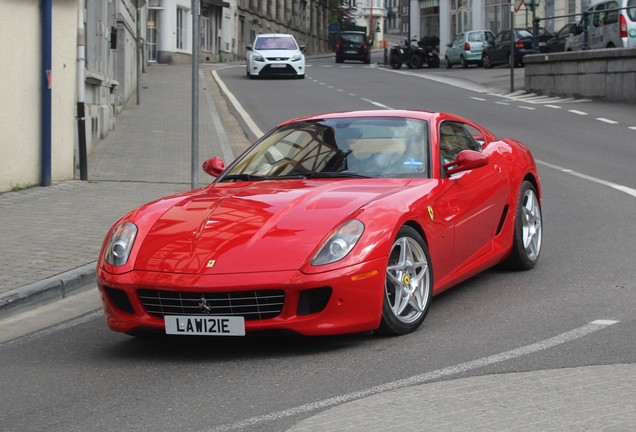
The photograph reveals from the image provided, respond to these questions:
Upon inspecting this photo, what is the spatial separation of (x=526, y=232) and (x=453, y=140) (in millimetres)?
1018

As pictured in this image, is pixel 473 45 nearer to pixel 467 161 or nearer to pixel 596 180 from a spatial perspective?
pixel 596 180

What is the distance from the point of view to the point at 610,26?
3278 centimetres

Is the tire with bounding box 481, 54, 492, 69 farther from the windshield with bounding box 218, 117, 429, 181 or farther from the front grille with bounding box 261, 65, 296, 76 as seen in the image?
the windshield with bounding box 218, 117, 429, 181

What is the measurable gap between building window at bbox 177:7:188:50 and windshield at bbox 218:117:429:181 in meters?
57.8

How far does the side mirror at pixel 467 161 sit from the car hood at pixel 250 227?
0.49 m

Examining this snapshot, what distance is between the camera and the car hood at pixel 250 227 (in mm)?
6324

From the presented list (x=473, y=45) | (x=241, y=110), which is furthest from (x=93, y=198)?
(x=473, y=45)

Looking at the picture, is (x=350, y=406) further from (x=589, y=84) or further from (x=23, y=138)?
(x=589, y=84)

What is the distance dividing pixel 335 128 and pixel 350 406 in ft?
10.3

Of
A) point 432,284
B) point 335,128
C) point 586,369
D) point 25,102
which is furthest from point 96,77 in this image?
point 586,369

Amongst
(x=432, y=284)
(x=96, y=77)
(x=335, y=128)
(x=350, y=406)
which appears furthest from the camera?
(x=96, y=77)

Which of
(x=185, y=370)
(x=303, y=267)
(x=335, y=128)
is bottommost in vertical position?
(x=185, y=370)

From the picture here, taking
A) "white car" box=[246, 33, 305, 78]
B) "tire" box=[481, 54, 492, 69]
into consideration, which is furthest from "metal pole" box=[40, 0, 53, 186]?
"tire" box=[481, 54, 492, 69]

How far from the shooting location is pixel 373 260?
21.1 ft
